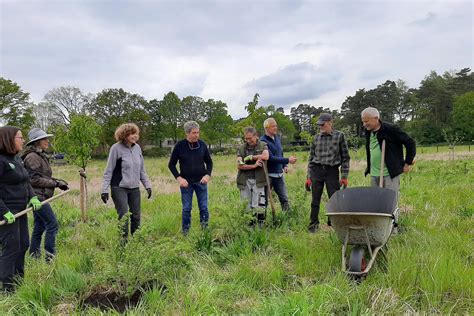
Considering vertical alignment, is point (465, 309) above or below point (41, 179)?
below

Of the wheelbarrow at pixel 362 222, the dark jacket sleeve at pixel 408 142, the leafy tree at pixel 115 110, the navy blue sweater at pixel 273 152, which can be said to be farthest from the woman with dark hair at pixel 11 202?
the leafy tree at pixel 115 110

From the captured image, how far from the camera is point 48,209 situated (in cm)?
431

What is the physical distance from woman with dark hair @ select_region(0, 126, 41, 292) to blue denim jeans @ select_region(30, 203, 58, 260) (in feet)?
1.95

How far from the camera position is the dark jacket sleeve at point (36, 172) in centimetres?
422

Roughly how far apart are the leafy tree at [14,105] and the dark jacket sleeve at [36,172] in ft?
97.7

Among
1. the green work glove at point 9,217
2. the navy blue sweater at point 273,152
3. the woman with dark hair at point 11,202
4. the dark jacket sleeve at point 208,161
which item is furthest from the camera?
the navy blue sweater at point 273,152

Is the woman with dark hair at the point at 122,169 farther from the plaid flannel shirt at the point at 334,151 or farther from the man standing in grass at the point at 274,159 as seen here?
the plaid flannel shirt at the point at 334,151

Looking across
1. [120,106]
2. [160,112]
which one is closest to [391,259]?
[120,106]

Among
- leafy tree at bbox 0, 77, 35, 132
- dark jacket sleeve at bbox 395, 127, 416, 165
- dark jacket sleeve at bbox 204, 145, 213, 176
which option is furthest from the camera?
leafy tree at bbox 0, 77, 35, 132

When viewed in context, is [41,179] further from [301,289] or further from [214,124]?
[214,124]

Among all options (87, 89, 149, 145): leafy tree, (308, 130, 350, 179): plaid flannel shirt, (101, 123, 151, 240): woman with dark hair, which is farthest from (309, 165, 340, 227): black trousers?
(87, 89, 149, 145): leafy tree

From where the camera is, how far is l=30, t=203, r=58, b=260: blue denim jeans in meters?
4.28

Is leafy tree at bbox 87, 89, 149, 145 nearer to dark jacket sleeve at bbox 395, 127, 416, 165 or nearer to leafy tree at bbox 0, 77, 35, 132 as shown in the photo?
leafy tree at bbox 0, 77, 35, 132

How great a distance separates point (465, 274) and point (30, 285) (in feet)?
13.2
